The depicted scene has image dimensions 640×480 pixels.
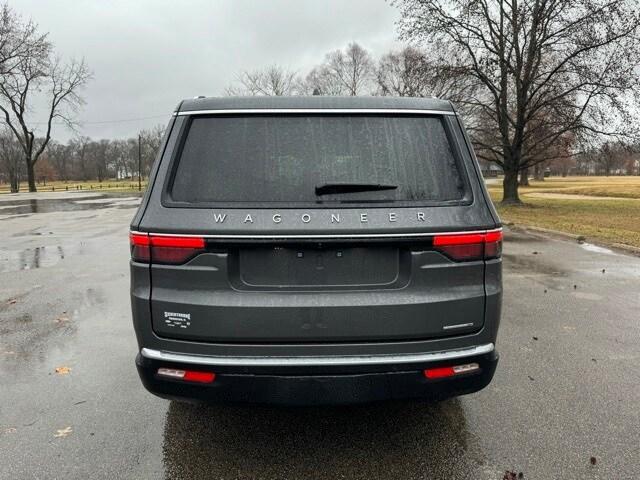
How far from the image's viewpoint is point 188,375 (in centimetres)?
238

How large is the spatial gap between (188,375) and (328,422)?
1093mm

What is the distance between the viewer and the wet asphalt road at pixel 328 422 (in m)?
2.59

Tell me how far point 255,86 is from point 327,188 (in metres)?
50.1

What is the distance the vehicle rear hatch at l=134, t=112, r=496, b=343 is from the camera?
2.31 meters

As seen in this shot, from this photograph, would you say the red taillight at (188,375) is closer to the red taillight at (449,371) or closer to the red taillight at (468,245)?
the red taillight at (449,371)

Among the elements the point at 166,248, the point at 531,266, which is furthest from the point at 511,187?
the point at 166,248

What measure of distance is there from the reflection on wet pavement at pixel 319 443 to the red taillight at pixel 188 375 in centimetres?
25

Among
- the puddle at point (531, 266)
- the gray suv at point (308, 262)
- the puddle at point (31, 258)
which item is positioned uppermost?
the gray suv at point (308, 262)

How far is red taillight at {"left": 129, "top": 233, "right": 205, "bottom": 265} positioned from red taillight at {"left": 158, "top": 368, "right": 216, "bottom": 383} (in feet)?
1.83

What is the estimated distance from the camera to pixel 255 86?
49375 mm

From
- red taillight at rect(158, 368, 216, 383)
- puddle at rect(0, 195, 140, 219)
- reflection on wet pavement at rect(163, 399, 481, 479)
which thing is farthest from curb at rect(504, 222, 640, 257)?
puddle at rect(0, 195, 140, 219)

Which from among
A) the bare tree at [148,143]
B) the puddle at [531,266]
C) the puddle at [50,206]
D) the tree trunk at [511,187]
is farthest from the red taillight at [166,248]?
the bare tree at [148,143]

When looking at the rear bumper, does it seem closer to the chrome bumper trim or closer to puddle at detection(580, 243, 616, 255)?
the chrome bumper trim

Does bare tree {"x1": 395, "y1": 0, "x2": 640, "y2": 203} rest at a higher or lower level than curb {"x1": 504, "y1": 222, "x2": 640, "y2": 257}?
higher
